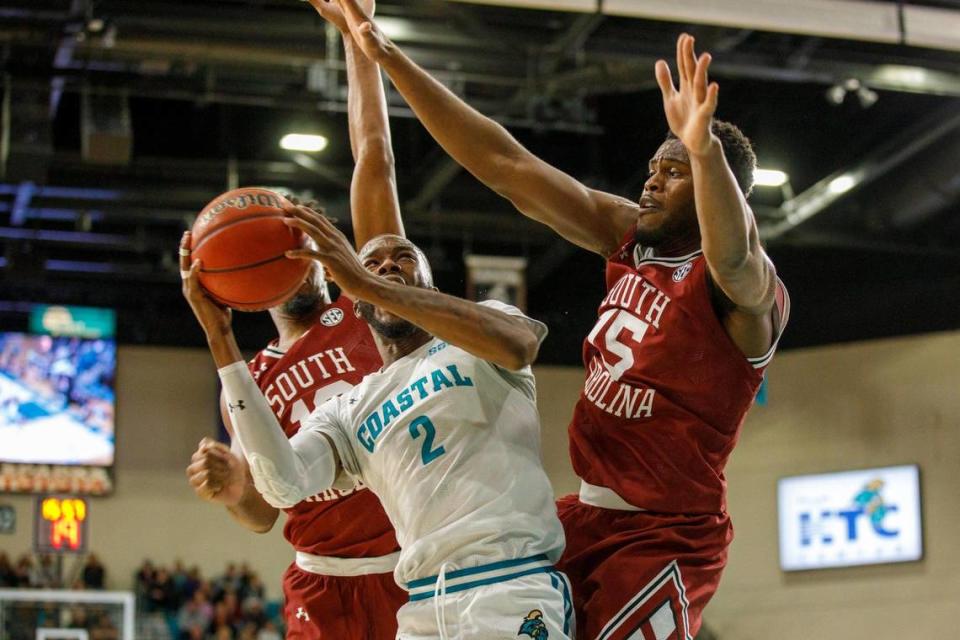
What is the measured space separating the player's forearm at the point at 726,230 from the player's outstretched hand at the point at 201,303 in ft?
4.65

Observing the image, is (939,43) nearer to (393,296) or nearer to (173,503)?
(393,296)

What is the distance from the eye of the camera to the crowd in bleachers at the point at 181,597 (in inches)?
693

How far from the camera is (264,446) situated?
396 cm

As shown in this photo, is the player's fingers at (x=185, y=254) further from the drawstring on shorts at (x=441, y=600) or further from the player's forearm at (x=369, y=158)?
the player's forearm at (x=369, y=158)

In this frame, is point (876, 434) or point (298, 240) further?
point (876, 434)

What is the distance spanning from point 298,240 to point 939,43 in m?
8.23

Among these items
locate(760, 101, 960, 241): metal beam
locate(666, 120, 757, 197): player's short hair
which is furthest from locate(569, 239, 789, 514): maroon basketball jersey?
locate(760, 101, 960, 241): metal beam

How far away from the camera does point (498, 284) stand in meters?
16.2

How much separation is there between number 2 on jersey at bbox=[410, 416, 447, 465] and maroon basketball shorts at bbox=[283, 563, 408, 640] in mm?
1272

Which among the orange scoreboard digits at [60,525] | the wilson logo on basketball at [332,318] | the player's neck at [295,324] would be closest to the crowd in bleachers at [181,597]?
the orange scoreboard digits at [60,525]

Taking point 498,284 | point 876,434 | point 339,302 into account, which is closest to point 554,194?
point 339,302

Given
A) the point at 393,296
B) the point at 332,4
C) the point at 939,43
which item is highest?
the point at 939,43

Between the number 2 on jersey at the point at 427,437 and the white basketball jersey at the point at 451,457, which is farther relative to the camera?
the number 2 on jersey at the point at 427,437

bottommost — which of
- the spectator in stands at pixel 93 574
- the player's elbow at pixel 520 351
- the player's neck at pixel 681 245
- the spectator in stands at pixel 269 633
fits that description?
the spectator in stands at pixel 269 633
